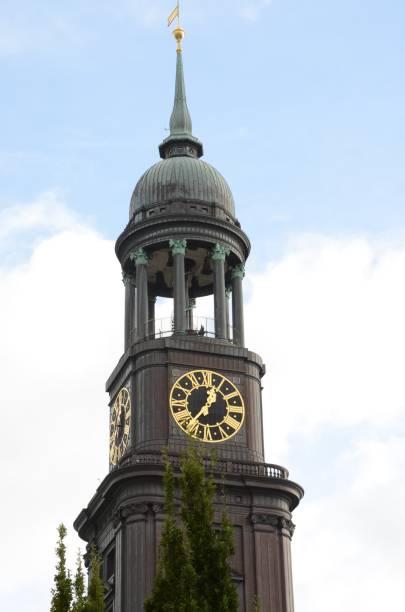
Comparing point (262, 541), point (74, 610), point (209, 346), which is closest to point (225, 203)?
point (209, 346)

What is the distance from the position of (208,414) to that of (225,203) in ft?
37.8

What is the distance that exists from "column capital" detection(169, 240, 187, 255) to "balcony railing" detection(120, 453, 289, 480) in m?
9.83

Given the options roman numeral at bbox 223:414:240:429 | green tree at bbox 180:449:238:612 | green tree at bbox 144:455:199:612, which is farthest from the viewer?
roman numeral at bbox 223:414:240:429

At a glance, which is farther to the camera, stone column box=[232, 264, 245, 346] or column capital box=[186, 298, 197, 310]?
column capital box=[186, 298, 197, 310]

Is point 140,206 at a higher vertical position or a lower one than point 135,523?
higher

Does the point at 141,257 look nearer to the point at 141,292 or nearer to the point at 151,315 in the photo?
the point at 141,292

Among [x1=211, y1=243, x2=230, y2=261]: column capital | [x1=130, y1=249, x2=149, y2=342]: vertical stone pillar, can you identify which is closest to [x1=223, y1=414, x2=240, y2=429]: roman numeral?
[x1=130, y1=249, x2=149, y2=342]: vertical stone pillar

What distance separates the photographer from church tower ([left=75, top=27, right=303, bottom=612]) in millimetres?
56469

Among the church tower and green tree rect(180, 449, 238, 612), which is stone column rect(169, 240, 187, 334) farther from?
green tree rect(180, 449, 238, 612)

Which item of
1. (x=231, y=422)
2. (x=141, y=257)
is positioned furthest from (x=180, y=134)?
(x=231, y=422)

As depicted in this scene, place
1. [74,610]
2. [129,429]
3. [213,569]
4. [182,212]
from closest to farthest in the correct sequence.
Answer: [213,569], [74,610], [129,429], [182,212]

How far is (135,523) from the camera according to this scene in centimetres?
5619

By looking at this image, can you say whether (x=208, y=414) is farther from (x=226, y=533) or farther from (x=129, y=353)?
(x=226, y=533)

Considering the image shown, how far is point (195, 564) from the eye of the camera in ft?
108
